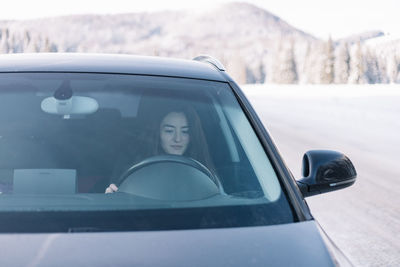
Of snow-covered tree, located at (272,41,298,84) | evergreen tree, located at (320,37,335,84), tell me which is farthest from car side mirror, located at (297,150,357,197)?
snow-covered tree, located at (272,41,298,84)

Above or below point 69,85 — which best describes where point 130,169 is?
below

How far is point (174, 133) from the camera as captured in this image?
130 inches

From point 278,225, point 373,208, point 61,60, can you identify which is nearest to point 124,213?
point 278,225

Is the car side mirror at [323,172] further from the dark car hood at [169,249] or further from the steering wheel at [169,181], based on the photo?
the dark car hood at [169,249]

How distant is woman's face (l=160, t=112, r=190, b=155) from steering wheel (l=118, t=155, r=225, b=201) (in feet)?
1.71

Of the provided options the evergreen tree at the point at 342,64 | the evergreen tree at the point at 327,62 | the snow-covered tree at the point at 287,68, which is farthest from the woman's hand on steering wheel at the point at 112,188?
the snow-covered tree at the point at 287,68

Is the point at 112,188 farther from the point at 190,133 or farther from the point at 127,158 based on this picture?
the point at 190,133

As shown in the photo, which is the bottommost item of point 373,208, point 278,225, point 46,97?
point 373,208

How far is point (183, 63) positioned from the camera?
3217 millimetres

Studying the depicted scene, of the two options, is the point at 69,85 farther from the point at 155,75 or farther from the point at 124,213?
the point at 124,213

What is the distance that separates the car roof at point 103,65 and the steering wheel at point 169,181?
1.43 ft

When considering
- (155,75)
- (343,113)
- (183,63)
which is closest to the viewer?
(155,75)

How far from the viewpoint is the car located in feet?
6.25

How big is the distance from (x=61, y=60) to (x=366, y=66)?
140324mm
